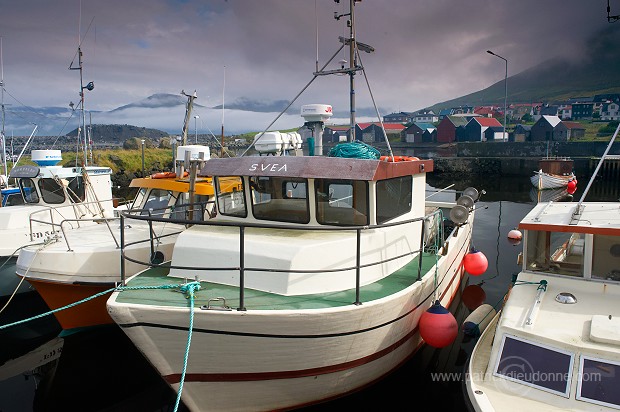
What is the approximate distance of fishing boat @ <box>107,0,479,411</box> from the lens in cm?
486

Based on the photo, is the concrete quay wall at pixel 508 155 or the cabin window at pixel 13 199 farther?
the concrete quay wall at pixel 508 155

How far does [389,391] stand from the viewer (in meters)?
6.66

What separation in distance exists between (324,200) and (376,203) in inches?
29.0

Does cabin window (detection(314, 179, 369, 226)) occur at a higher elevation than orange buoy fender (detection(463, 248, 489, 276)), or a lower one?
higher

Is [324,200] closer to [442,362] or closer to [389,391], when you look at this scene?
[389,391]

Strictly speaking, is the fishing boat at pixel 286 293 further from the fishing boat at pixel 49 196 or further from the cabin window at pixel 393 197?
the fishing boat at pixel 49 196

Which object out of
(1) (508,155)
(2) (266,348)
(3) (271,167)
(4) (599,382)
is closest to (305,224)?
(3) (271,167)

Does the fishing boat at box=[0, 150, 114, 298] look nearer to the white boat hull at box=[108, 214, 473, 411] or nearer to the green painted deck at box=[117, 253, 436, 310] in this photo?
the green painted deck at box=[117, 253, 436, 310]

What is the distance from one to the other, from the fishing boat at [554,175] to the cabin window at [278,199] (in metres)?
32.1

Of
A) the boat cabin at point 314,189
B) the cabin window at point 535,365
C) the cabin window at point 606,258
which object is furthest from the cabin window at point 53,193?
the cabin window at point 606,258

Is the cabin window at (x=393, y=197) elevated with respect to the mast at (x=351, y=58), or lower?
lower

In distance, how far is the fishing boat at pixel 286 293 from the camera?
4863 millimetres

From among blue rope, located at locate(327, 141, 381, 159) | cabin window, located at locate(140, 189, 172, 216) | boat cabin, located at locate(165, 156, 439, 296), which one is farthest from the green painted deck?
cabin window, located at locate(140, 189, 172, 216)

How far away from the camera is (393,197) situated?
682cm
